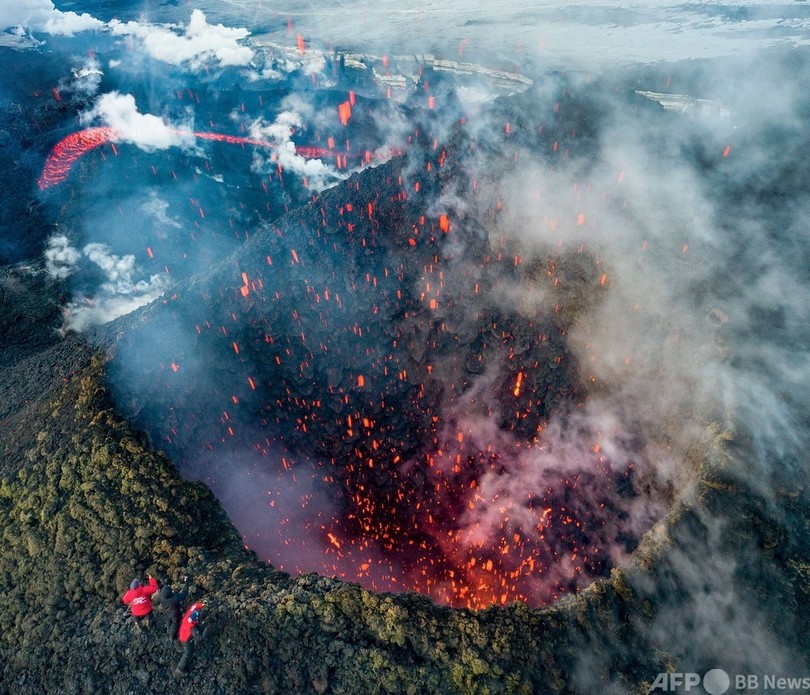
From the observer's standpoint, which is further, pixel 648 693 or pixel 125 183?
pixel 125 183

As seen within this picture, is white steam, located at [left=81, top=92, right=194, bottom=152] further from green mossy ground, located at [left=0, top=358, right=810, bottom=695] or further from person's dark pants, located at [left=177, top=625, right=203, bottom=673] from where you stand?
person's dark pants, located at [left=177, top=625, right=203, bottom=673]

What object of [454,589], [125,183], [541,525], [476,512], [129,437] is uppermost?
[129,437]

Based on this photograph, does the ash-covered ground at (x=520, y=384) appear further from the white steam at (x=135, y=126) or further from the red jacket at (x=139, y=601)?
the white steam at (x=135, y=126)

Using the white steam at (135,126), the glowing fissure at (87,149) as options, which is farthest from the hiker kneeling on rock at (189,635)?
the white steam at (135,126)

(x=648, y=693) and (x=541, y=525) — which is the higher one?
(x=648, y=693)

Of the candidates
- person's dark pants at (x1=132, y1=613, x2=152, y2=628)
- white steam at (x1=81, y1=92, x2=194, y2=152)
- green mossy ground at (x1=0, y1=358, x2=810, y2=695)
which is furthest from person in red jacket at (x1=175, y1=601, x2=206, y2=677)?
white steam at (x1=81, y1=92, x2=194, y2=152)

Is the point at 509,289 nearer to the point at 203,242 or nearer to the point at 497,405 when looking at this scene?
the point at 497,405

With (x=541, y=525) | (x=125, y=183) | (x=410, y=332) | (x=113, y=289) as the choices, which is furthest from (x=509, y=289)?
(x=125, y=183)
